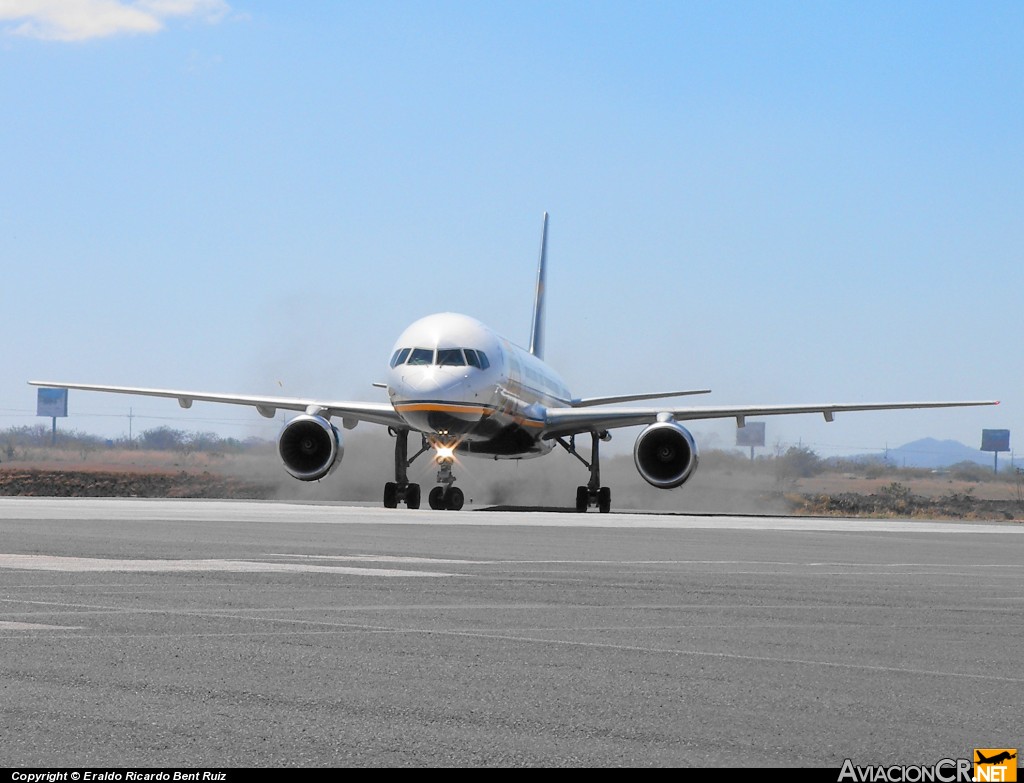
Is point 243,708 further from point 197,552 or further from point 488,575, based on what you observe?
point 197,552

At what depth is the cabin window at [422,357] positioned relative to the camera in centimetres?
3694

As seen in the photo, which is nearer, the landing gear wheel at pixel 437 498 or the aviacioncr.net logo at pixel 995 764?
the aviacioncr.net logo at pixel 995 764

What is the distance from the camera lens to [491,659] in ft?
29.3

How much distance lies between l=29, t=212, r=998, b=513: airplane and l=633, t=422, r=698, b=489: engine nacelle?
2 centimetres

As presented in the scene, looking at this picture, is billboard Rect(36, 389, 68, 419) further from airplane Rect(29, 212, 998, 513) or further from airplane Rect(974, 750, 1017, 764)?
airplane Rect(974, 750, 1017, 764)

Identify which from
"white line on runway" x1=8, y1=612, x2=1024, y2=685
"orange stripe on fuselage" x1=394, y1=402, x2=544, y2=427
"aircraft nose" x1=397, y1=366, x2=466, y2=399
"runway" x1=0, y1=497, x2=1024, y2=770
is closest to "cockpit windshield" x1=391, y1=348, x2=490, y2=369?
"aircraft nose" x1=397, y1=366, x2=466, y2=399

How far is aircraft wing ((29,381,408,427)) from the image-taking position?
39406mm

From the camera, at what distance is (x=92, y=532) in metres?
20.8

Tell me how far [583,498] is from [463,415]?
6643 mm

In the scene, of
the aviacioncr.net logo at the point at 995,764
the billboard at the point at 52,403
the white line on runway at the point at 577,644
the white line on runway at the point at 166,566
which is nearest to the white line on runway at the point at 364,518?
the white line on runway at the point at 166,566

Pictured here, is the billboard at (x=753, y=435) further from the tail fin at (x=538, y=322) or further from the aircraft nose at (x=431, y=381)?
the aircraft nose at (x=431, y=381)

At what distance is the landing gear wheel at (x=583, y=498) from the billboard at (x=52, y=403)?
141 m

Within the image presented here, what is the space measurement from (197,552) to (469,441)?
2245cm

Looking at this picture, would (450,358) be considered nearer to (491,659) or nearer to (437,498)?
(437,498)
